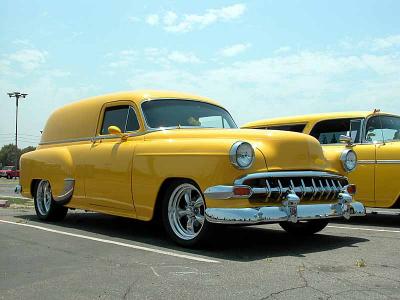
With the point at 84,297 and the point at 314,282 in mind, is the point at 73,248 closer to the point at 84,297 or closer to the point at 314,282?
the point at 84,297

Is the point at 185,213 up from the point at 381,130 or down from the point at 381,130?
down

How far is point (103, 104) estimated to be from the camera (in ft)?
26.9

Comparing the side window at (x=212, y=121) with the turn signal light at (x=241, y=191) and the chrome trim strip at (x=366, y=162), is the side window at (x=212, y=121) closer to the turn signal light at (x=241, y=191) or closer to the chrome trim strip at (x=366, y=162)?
the turn signal light at (x=241, y=191)

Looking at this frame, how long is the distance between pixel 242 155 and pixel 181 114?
195 centimetres

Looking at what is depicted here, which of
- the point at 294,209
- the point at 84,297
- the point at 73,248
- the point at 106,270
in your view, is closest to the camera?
the point at 84,297

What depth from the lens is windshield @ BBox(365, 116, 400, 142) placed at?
8758 millimetres

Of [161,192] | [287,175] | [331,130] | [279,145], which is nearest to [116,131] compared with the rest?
[161,192]

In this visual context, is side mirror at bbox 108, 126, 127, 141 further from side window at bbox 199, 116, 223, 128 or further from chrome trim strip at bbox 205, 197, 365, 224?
chrome trim strip at bbox 205, 197, 365, 224

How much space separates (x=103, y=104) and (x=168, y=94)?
3.96ft

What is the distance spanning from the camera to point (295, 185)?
19.5 feet

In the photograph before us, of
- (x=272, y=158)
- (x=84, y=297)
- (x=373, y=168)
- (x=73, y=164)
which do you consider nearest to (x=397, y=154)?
(x=373, y=168)

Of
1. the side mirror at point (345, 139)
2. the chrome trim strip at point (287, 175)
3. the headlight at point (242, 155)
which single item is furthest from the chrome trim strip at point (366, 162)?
the headlight at point (242, 155)

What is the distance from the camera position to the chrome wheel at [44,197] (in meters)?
9.15

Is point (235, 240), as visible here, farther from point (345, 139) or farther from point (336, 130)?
point (336, 130)
